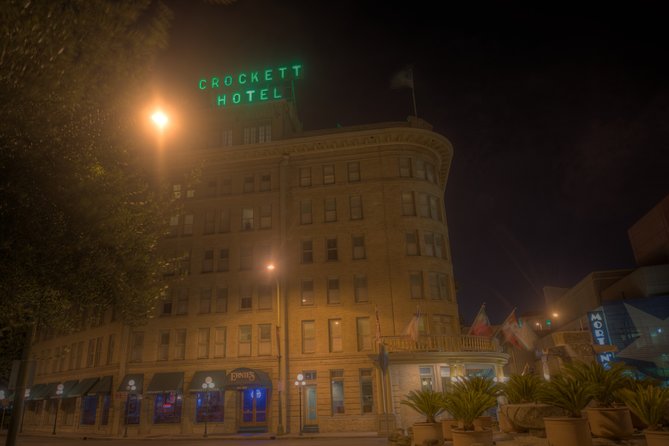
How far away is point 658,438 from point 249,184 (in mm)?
36960

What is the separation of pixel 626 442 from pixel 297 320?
28924mm

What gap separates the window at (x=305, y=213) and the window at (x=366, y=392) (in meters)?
12.8

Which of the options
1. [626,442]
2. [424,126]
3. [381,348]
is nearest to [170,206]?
[626,442]

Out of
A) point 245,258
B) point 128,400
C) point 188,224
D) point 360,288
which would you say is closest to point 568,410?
point 360,288

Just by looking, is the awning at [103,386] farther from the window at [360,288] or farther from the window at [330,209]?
the window at [330,209]

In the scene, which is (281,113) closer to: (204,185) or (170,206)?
(204,185)

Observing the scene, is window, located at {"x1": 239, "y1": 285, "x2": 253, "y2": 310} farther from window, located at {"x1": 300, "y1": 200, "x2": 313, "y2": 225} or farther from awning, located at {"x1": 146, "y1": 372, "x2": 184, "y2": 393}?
window, located at {"x1": 300, "y1": 200, "x2": 313, "y2": 225}

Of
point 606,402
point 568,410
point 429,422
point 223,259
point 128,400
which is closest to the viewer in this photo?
point 568,410

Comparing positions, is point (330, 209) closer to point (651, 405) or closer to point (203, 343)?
point (203, 343)

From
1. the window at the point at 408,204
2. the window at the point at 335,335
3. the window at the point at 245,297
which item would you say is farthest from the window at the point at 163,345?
the window at the point at 408,204

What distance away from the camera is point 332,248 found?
1528 inches

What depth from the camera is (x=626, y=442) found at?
9562 millimetres

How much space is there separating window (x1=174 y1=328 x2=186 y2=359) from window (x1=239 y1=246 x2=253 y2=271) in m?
7.01

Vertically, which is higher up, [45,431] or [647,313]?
[647,313]
